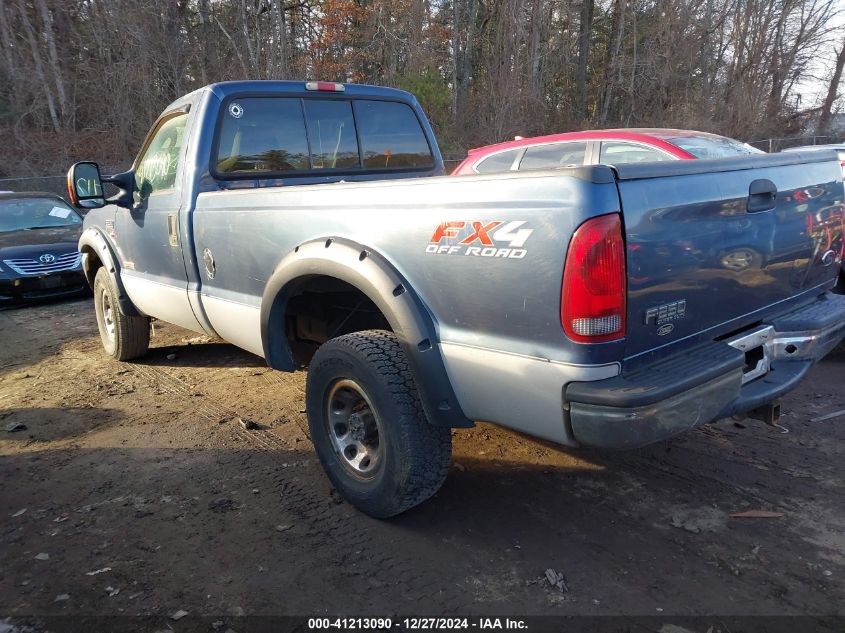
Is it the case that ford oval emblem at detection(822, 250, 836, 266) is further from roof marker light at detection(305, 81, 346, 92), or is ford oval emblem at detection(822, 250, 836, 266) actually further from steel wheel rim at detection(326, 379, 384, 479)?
roof marker light at detection(305, 81, 346, 92)

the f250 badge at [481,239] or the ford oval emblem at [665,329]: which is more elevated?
the f250 badge at [481,239]

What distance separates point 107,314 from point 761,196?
216 inches

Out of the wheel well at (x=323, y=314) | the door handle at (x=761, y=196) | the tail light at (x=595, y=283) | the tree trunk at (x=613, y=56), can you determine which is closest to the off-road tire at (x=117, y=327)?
the wheel well at (x=323, y=314)

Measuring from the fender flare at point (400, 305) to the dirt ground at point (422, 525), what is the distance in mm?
702

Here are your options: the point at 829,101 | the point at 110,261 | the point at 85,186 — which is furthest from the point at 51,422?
the point at 829,101

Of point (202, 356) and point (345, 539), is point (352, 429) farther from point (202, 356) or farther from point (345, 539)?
point (202, 356)

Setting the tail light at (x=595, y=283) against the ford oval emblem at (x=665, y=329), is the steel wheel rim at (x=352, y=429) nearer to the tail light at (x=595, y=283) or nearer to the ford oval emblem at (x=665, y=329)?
the tail light at (x=595, y=283)

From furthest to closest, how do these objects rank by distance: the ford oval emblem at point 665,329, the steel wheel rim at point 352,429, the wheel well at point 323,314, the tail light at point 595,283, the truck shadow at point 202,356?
1. the truck shadow at point 202,356
2. the wheel well at point 323,314
3. the steel wheel rim at point 352,429
4. the ford oval emblem at point 665,329
5. the tail light at point 595,283

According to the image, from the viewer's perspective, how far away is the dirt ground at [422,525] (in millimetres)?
2553

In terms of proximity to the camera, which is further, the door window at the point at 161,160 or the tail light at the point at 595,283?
the door window at the point at 161,160

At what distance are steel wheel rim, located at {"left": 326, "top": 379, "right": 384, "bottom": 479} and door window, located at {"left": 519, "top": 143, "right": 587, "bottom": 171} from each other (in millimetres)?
4568

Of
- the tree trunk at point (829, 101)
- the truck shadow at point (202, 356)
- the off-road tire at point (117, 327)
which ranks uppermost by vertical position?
the tree trunk at point (829, 101)

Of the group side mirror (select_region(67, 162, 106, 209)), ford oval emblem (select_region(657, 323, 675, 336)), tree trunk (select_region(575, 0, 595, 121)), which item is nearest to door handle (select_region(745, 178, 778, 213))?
ford oval emblem (select_region(657, 323, 675, 336))

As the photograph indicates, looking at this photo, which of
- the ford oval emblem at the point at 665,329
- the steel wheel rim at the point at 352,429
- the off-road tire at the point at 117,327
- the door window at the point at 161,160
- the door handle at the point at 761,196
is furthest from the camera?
the off-road tire at the point at 117,327
